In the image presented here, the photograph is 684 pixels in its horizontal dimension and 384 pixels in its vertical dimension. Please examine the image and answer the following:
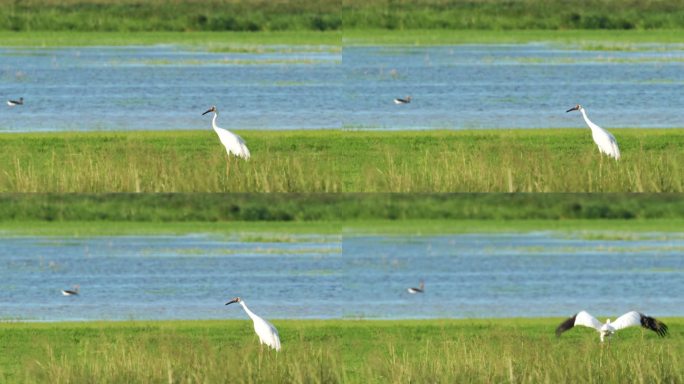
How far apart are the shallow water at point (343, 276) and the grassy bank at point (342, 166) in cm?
198

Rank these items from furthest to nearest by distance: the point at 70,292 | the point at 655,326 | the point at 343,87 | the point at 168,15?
the point at 168,15
the point at 343,87
the point at 70,292
the point at 655,326

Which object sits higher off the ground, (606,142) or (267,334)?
(606,142)

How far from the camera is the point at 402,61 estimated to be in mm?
35781

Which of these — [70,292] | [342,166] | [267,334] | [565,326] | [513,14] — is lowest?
[70,292]

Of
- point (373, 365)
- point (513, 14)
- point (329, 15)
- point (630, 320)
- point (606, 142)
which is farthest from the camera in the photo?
point (513, 14)

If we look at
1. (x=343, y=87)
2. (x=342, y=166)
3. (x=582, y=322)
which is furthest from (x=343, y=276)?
(x=582, y=322)

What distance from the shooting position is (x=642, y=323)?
19109mm

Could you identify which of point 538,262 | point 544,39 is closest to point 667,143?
point 538,262

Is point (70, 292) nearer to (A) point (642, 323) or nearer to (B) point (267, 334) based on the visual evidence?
(B) point (267, 334)

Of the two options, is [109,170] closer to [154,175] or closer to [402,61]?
[154,175]

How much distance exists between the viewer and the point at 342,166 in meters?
27.5

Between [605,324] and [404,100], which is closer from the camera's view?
[605,324]

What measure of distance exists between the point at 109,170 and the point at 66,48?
46.8 feet

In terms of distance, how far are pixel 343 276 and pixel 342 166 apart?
3.51 metres
